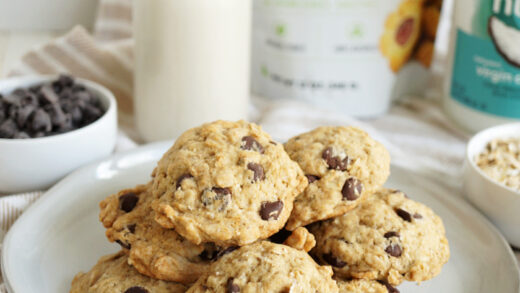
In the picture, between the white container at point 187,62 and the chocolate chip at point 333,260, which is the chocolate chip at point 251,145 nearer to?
the chocolate chip at point 333,260

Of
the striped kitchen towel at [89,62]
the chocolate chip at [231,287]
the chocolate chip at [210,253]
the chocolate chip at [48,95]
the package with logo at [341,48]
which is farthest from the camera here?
the striped kitchen towel at [89,62]

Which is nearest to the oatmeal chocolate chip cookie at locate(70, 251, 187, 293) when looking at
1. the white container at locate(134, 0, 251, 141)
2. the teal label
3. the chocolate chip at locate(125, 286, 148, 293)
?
the chocolate chip at locate(125, 286, 148, 293)

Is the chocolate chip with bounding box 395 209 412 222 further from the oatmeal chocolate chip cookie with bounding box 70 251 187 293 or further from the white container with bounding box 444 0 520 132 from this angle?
the white container with bounding box 444 0 520 132

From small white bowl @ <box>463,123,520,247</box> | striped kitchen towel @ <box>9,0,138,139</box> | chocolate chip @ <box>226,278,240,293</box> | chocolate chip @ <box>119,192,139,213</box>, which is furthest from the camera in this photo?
striped kitchen towel @ <box>9,0,138,139</box>

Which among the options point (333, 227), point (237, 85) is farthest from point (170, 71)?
point (333, 227)

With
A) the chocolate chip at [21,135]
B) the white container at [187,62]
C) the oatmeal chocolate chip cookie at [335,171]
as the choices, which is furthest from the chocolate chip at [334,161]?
the chocolate chip at [21,135]

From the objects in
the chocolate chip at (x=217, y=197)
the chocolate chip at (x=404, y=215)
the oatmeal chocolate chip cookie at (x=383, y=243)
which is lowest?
the oatmeal chocolate chip cookie at (x=383, y=243)
